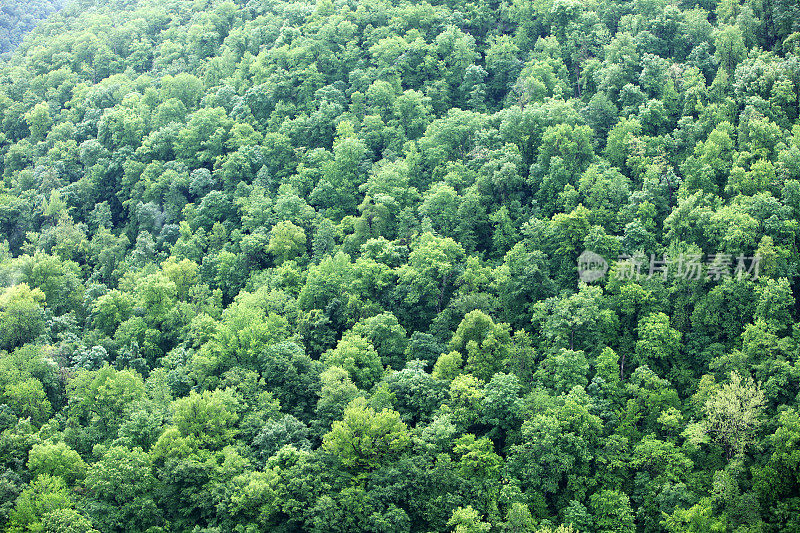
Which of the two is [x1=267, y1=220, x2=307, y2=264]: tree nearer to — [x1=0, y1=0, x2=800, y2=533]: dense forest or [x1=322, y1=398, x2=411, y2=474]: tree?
[x1=0, y1=0, x2=800, y2=533]: dense forest

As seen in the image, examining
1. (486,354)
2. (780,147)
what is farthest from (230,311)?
(780,147)

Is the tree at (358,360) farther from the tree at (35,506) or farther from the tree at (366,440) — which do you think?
the tree at (35,506)

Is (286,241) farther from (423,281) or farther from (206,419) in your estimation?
(206,419)

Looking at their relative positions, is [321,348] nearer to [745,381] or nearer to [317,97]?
[745,381]

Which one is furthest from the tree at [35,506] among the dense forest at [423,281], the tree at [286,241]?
the tree at [286,241]

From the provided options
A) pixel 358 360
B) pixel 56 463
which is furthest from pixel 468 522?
pixel 56 463

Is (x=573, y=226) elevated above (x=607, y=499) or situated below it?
above
